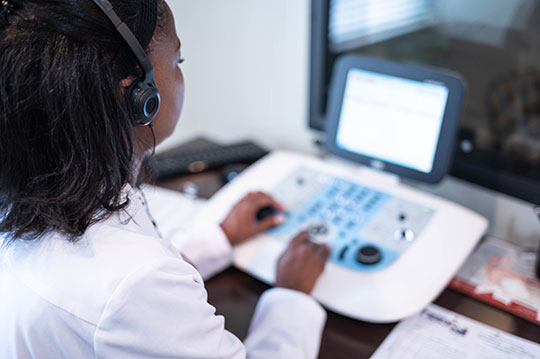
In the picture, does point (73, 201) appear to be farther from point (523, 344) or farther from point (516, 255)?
point (516, 255)

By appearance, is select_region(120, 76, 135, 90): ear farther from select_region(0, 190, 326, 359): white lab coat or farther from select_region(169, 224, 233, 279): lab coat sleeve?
select_region(169, 224, 233, 279): lab coat sleeve

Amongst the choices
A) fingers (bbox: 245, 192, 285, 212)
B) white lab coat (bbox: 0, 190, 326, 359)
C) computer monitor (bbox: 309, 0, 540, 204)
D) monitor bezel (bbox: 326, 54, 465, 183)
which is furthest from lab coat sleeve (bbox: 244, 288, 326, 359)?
computer monitor (bbox: 309, 0, 540, 204)

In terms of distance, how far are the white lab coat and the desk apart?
22 cm

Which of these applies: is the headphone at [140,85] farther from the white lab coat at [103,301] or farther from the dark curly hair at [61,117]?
the white lab coat at [103,301]

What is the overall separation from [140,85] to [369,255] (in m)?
0.51

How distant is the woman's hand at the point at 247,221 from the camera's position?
1000 mm

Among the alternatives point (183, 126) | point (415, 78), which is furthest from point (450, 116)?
point (183, 126)

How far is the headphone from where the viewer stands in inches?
21.6

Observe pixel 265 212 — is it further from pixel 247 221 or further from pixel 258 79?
pixel 258 79

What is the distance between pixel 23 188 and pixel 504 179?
2.97 ft

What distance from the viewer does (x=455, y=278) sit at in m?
0.94

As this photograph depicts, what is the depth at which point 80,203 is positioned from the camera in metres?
0.60

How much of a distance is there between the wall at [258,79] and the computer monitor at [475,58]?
0.20 feet

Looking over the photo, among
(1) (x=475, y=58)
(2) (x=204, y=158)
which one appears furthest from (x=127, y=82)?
(1) (x=475, y=58)
